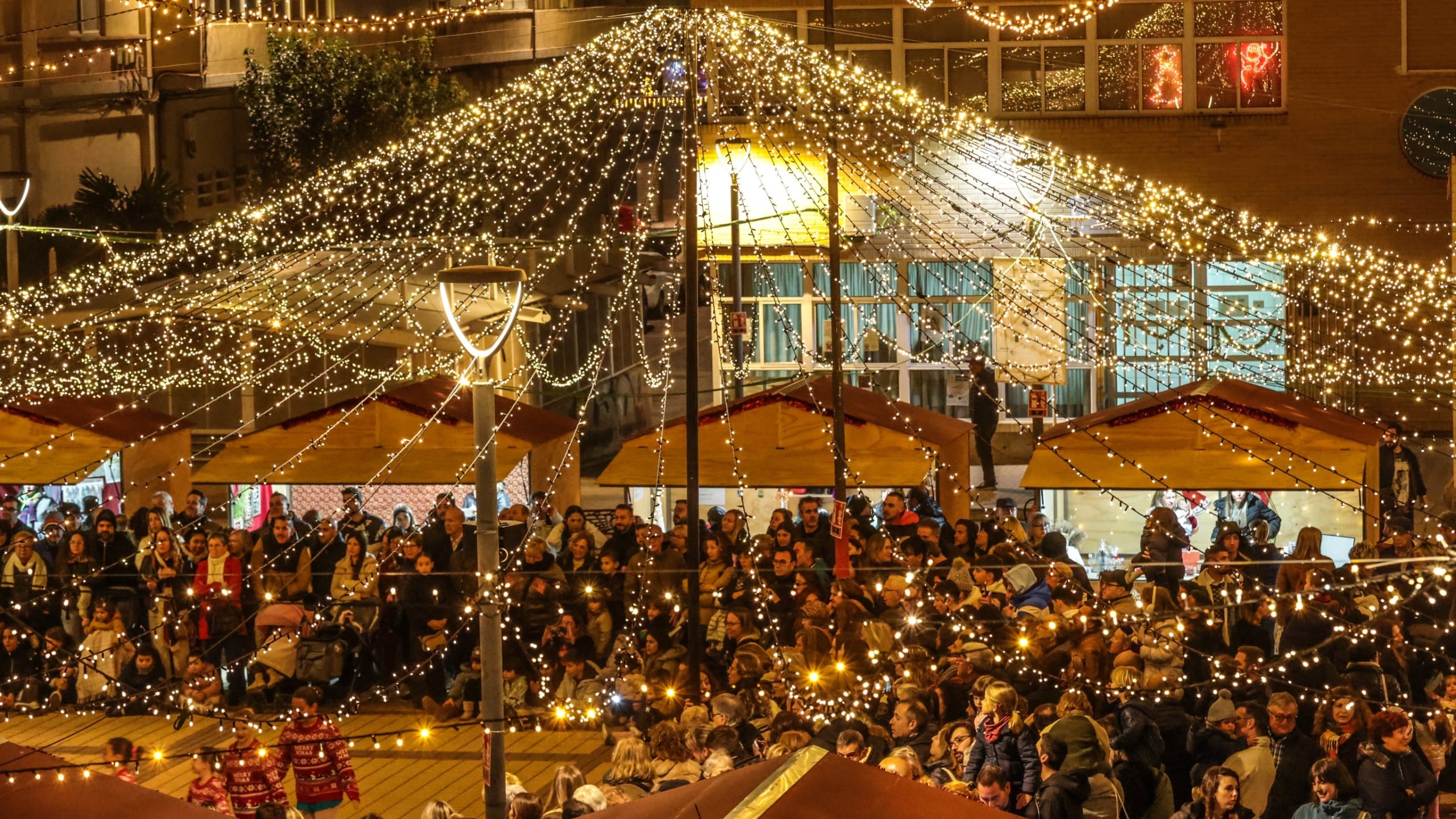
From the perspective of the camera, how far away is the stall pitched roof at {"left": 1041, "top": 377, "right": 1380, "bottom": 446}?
13742 millimetres

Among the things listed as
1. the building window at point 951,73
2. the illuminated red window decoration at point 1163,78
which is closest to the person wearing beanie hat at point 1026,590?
the building window at point 951,73

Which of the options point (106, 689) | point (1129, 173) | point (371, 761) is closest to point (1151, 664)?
point (371, 761)

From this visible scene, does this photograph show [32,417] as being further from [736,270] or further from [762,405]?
[736,270]

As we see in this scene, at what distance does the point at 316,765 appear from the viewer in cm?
Answer: 988

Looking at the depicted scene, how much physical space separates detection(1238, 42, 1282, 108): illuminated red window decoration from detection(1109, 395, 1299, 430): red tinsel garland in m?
8.51

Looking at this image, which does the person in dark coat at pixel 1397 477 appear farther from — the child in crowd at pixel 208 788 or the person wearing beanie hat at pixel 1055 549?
the child in crowd at pixel 208 788

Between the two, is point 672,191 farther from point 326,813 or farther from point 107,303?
point 326,813

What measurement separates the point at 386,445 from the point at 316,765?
20.2 feet

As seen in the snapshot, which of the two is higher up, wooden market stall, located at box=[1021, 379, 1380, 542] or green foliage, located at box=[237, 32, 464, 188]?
green foliage, located at box=[237, 32, 464, 188]

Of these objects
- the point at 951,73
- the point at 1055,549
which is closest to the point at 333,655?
the point at 1055,549

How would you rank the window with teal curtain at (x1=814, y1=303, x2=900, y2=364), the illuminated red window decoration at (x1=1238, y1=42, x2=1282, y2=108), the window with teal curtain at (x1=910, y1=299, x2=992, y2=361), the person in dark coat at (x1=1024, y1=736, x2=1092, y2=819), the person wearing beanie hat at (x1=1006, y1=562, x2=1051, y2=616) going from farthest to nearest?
the window with teal curtain at (x1=814, y1=303, x2=900, y2=364) < the window with teal curtain at (x1=910, y1=299, x2=992, y2=361) < the illuminated red window decoration at (x1=1238, y1=42, x2=1282, y2=108) < the person wearing beanie hat at (x1=1006, y1=562, x2=1051, y2=616) < the person in dark coat at (x1=1024, y1=736, x2=1092, y2=819)

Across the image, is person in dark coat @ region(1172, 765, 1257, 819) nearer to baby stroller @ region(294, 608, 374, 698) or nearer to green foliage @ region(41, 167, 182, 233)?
baby stroller @ region(294, 608, 374, 698)

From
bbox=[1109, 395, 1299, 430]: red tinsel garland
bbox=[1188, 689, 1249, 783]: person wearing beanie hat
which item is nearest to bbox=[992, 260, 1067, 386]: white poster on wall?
bbox=[1109, 395, 1299, 430]: red tinsel garland

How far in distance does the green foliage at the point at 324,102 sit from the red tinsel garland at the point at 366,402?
34.3ft
